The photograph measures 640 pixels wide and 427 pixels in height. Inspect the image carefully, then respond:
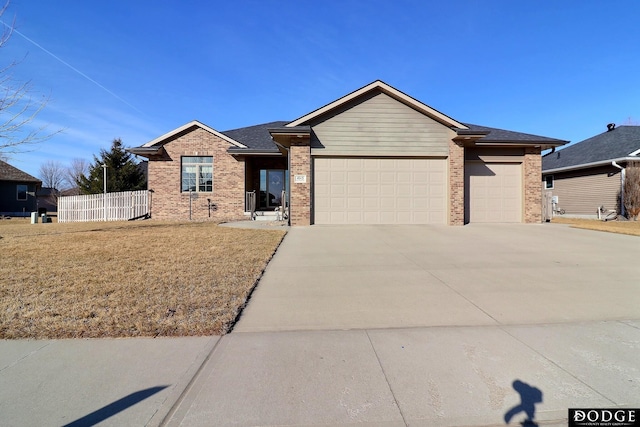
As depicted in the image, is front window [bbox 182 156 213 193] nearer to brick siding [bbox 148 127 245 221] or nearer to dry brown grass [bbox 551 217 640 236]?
brick siding [bbox 148 127 245 221]

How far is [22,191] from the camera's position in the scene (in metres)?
29.4

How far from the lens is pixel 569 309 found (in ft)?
13.9

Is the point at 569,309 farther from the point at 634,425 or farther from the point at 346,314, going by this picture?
the point at 346,314

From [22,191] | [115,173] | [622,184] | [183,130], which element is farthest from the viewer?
[22,191]

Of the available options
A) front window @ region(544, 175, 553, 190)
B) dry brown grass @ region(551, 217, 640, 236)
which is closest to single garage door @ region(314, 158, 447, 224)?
dry brown grass @ region(551, 217, 640, 236)

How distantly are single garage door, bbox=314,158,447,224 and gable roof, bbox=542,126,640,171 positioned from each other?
11422mm

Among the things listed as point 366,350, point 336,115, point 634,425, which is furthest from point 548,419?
point 336,115

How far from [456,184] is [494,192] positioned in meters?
2.38

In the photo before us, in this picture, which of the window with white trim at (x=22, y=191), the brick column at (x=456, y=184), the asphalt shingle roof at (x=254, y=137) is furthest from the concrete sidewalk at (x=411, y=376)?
the window with white trim at (x=22, y=191)

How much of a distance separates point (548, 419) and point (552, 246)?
7755 millimetres

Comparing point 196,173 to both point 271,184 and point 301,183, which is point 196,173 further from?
point 301,183

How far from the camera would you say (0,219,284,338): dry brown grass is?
3646 millimetres

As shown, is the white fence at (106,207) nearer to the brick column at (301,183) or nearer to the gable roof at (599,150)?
the brick column at (301,183)

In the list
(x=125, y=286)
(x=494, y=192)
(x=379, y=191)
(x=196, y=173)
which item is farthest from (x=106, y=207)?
(x=494, y=192)
